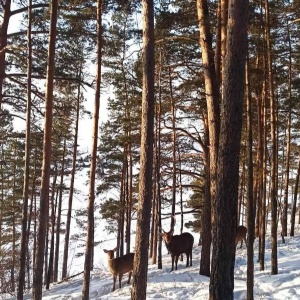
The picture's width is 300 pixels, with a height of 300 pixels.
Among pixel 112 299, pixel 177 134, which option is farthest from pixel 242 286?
pixel 177 134

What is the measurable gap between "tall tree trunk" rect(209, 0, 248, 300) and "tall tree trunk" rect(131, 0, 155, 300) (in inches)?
75.6

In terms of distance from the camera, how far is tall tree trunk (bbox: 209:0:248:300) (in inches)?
244

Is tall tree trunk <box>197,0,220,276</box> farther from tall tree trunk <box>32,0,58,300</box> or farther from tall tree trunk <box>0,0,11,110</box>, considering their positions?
tall tree trunk <box>0,0,11,110</box>

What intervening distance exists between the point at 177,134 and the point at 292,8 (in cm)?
745

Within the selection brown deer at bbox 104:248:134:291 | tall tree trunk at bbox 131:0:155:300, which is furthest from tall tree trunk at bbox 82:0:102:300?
tall tree trunk at bbox 131:0:155:300

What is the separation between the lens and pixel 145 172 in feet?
26.2

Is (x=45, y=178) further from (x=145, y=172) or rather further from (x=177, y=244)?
(x=177, y=244)

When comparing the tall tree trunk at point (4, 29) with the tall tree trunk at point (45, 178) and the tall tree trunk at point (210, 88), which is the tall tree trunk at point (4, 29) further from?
the tall tree trunk at point (210, 88)

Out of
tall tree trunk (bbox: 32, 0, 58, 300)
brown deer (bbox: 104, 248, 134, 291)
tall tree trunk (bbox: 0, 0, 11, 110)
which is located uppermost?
tall tree trunk (bbox: 0, 0, 11, 110)

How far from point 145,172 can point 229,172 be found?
7.11ft

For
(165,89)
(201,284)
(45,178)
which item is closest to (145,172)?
(45,178)

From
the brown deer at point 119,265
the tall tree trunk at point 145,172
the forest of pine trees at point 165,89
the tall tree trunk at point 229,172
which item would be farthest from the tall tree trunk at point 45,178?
the tall tree trunk at point 229,172

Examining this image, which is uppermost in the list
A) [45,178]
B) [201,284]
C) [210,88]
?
[210,88]

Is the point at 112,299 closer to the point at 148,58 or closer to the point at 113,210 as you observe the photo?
the point at 148,58
